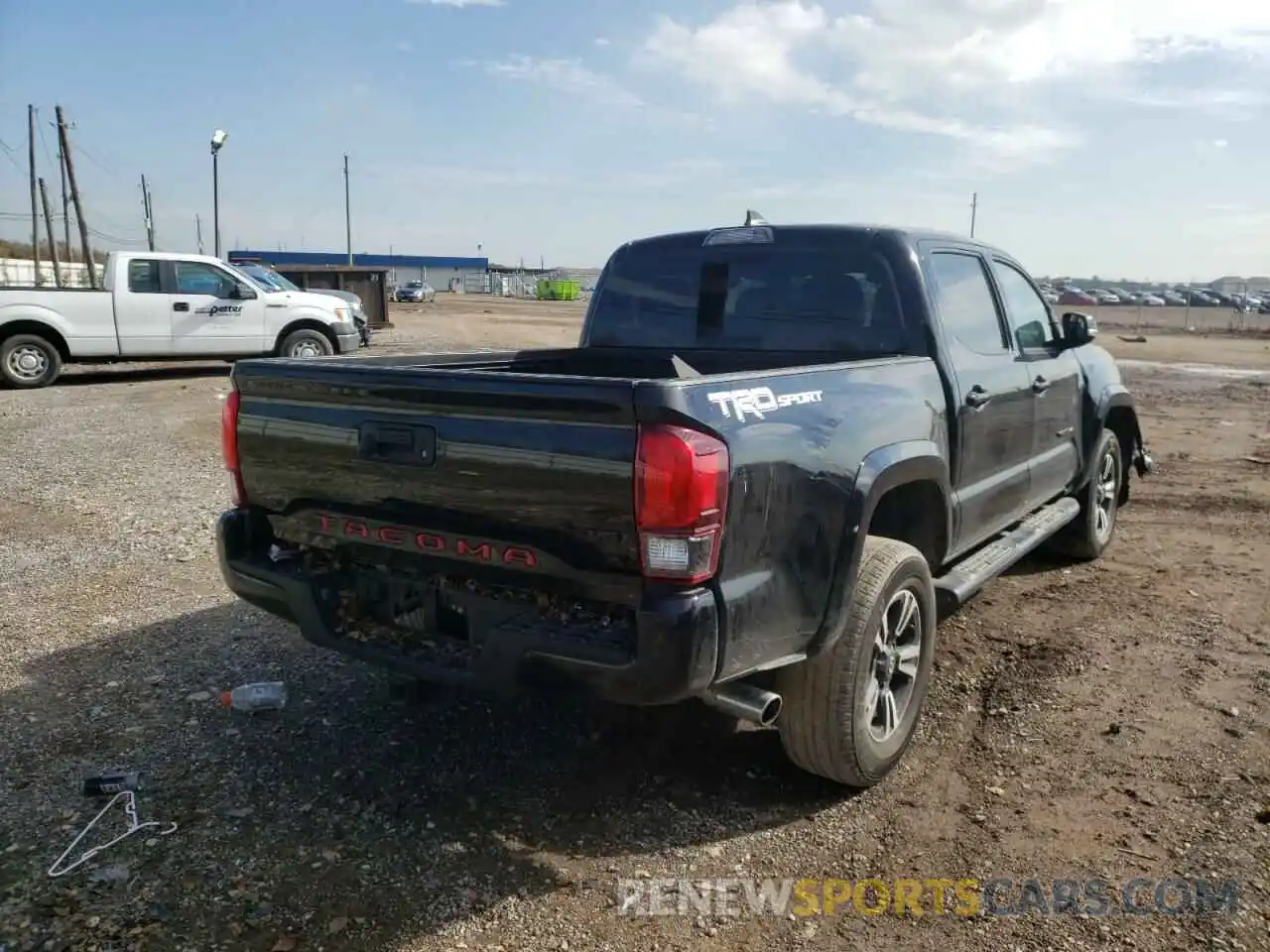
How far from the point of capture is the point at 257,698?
402cm

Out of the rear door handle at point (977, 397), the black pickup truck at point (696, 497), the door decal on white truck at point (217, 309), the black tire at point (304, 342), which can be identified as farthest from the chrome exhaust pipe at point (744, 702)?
the door decal on white truck at point (217, 309)

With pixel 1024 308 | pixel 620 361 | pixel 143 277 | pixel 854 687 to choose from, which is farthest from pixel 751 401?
pixel 143 277

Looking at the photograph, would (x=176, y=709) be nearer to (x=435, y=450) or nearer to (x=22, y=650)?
(x=22, y=650)

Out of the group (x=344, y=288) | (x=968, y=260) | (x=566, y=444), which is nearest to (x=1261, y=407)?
(x=968, y=260)

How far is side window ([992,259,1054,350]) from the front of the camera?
503 cm

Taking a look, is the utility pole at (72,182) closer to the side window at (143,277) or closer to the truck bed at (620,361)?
the side window at (143,277)

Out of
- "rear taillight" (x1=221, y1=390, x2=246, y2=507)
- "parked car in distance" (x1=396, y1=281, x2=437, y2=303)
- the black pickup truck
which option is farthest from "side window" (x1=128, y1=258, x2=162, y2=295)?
"parked car in distance" (x1=396, y1=281, x2=437, y2=303)

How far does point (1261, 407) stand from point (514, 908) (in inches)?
589

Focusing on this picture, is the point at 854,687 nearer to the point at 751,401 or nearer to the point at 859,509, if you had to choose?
the point at 859,509

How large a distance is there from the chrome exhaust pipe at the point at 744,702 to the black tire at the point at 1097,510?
3995mm

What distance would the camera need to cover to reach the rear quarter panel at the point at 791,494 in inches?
107

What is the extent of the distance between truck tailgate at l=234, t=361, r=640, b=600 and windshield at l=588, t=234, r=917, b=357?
1.84 meters

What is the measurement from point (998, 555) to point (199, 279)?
13345mm

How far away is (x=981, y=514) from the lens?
443cm
